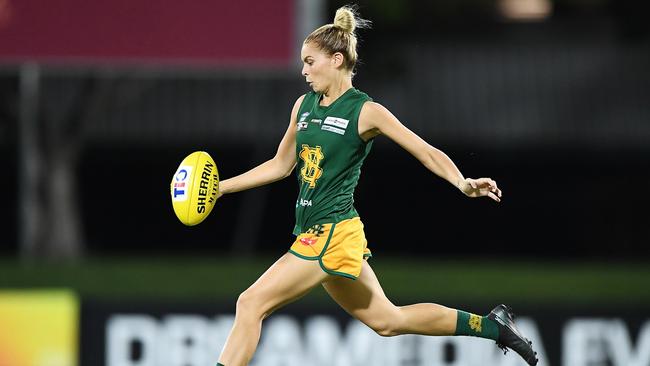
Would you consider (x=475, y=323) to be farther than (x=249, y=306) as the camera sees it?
Yes

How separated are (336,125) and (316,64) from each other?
0.30 metres

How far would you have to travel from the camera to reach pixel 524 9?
72.6 ft

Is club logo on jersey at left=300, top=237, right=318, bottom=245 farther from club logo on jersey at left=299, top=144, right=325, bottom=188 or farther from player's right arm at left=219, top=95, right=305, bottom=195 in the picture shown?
player's right arm at left=219, top=95, right=305, bottom=195

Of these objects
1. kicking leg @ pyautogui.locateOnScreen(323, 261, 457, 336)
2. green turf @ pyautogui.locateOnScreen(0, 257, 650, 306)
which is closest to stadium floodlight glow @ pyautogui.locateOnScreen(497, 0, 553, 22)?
green turf @ pyautogui.locateOnScreen(0, 257, 650, 306)

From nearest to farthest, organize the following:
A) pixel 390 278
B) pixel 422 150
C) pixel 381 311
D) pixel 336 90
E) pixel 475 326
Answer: pixel 422 150
pixel 336 90
pixel 381 311
pixel 475 326
pixel 390 278

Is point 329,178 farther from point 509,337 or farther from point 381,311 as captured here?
point 509,337

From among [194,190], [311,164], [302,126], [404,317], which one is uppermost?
[302,126]

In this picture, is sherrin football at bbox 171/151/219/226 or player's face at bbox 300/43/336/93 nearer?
player's face at bbox 300/43/336/93

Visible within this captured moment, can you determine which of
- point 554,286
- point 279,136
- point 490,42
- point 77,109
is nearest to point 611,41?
point 490,42

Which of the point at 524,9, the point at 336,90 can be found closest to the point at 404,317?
the point at 336,90

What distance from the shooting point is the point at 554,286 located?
16.9m

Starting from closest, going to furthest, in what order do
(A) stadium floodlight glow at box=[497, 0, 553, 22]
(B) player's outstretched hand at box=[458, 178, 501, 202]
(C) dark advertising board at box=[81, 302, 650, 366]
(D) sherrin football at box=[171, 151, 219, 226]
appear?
(B) player's outstretched hand at box=[458, 178, 501, 202] → (D) sherrin football at box=[171, 151, 219, 226] → (C) dark advertising board at box=[81, 302, 650, 366] → (A) stadium floodlight glow at box=[497, 0, 553, 22]

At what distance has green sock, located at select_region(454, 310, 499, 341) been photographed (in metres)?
6.78

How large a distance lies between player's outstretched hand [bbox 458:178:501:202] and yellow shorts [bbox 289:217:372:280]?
63 cm
